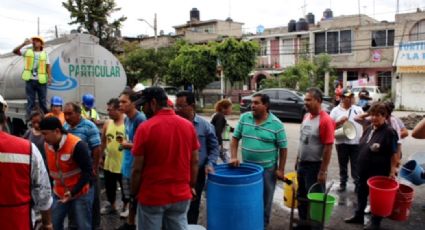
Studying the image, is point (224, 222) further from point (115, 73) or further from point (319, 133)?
point (115, 73)

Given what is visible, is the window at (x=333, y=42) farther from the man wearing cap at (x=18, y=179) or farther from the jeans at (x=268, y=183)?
the man wearing cap at (x=18, y=179)

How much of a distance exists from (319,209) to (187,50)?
2210cm

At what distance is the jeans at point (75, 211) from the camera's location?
367 cm

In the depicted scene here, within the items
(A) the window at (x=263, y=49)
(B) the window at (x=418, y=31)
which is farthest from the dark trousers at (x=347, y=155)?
(A) the window at (x=263, y=49)

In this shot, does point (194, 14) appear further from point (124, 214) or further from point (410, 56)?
point (124, 214)

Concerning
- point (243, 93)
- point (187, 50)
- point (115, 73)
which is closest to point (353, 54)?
point (243, 93)

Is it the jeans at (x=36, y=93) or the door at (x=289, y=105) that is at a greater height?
the jeans at (x=36, y=93)

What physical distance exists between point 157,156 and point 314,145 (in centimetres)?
228

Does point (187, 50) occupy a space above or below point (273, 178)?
above

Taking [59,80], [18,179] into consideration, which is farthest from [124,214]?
[59,80]

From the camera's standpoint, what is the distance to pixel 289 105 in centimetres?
1738

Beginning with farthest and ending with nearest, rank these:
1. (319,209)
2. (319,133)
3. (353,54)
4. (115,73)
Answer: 1. (353,54)
2. (115,73)
3. (319,133)
4. (319,209)

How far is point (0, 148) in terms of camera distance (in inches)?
92.5

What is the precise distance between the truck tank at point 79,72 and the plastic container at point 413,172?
235 inches
